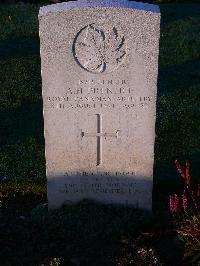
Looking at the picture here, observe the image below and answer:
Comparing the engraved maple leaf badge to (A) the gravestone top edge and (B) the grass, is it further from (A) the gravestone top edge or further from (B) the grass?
(B) the grass

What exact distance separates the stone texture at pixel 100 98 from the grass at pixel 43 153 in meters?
0.28

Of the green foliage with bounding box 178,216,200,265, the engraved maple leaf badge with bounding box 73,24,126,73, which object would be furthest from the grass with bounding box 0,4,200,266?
the engraved maple leaf badge with bounding box 73,24,126,73

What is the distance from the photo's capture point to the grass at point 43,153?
4715 millimetres

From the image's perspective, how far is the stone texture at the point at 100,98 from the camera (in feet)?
13.9

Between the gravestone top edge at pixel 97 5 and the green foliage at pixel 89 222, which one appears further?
the green foliage at pixel 89 222

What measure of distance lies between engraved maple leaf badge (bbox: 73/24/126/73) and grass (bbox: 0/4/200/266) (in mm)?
1390

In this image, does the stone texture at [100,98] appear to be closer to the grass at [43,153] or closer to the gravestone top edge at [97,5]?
the gravestone top edge at [97,5]

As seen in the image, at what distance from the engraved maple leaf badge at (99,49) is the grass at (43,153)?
139cm

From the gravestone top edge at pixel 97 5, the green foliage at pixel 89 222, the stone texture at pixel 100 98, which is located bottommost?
the green foliage at pixel 89 222

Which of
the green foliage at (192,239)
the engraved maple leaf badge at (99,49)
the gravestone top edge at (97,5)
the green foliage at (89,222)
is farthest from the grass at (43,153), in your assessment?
the gravestone top edge at (97,5)

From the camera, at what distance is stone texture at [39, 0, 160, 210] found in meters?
4.25

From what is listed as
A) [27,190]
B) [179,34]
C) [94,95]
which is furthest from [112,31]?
[179,34]

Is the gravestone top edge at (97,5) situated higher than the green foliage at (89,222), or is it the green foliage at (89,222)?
the gravestone top edge at (97,5)

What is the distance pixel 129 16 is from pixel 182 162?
92.3 inches
